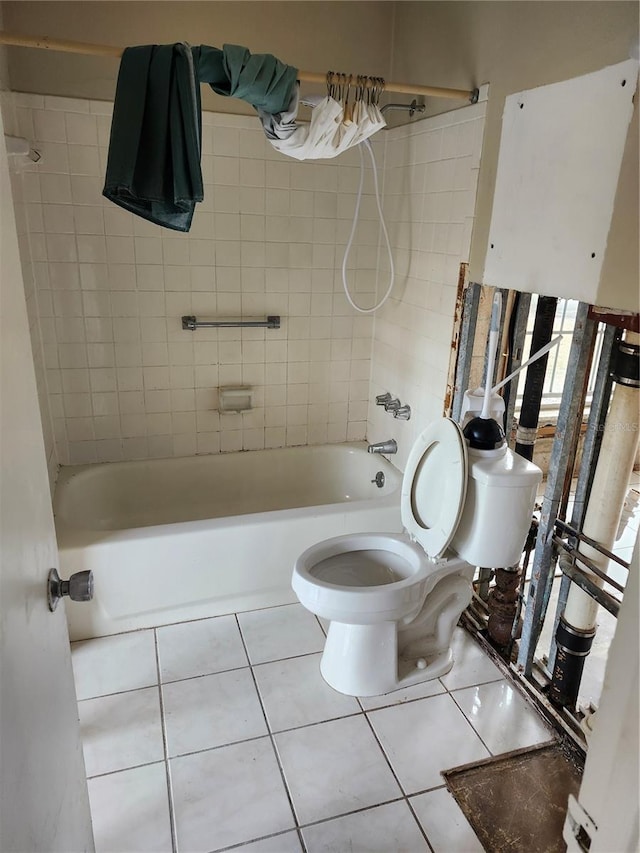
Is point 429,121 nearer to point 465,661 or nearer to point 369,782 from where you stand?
point 465,661

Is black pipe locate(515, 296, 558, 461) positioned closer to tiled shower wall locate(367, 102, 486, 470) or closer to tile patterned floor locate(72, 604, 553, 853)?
tiled shower wall locate(367, 102, 486, 470)

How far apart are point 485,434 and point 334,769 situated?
1.07m

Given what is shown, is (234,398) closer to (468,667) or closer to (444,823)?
(468,667)

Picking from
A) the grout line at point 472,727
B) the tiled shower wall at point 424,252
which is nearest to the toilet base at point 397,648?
the grout line at point 472,727

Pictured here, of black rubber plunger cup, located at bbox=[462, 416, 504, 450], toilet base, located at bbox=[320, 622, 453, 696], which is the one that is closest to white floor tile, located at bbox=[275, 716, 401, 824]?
toilet base, located at bbox=[320, 622, 453, 696]

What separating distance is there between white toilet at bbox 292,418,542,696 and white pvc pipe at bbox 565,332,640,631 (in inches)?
6.8

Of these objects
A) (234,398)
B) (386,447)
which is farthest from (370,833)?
(234,398)

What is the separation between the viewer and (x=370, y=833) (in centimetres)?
148

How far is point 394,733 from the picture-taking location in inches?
69.9

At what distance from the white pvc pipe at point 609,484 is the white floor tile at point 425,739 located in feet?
1.57

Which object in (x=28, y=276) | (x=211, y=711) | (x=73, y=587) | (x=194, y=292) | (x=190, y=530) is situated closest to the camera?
(x=73, y=587)

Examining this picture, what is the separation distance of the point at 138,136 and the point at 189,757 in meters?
1.78

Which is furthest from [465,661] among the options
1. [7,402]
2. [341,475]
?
[7,402]

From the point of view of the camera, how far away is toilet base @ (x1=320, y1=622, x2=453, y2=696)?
1895 millimetres
